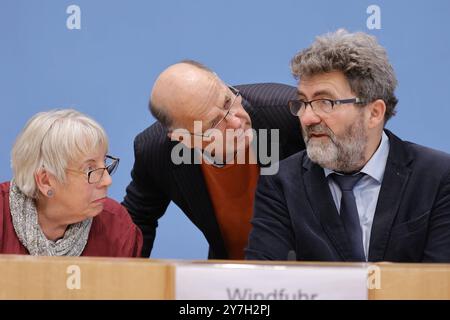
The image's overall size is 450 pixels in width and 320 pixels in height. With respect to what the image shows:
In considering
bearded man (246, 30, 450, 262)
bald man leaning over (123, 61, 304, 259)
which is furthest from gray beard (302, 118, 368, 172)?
bald man leaning over (123, 61, 304, 259)

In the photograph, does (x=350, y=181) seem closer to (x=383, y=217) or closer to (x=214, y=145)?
(x=383, y=217)

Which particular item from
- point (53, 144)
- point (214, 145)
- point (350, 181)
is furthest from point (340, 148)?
point (53, 144)

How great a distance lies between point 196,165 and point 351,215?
514 mm

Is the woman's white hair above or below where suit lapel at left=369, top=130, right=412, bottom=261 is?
above

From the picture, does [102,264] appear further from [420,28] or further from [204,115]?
[420,28]

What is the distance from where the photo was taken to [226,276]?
100 centimetres

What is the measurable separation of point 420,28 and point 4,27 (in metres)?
1.56

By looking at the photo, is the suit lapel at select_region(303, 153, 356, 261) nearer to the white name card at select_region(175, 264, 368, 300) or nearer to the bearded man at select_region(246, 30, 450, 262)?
the bearded man at select_region(246, 30, 450, 262)

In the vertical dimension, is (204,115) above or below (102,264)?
above

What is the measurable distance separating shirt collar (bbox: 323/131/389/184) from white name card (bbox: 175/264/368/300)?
23.3 inches

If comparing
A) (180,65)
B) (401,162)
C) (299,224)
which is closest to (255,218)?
(299,224)

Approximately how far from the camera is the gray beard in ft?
5.14

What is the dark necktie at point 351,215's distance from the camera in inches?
59.1

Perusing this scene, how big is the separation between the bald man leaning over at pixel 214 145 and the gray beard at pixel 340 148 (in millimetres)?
251
